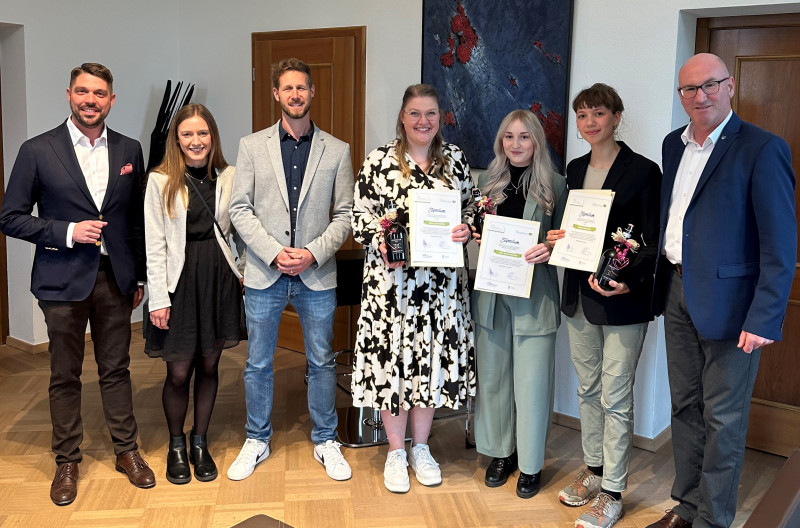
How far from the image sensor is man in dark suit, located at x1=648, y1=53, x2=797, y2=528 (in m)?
2.46

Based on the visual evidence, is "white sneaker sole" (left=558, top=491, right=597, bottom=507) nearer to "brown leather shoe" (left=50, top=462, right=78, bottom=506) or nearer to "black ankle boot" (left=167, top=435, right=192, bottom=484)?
"black ankle boot" (left=167, top=435, right=192, bottom=484)

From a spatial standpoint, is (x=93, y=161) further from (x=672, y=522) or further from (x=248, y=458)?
(x=672, y=522)

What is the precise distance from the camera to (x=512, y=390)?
3.29 m

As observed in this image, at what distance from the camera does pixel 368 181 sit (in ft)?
10.4

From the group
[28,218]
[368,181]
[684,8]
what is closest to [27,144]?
[28,218]

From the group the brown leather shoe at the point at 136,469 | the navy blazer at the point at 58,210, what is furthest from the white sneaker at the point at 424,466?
the navy blazer at the point at 58,210

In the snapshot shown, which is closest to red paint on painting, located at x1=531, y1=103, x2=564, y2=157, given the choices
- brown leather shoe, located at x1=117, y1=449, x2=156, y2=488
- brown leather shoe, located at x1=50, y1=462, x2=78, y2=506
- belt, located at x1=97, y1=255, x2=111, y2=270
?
belt, located at x1=97, y1=255, x2=111, y2=270

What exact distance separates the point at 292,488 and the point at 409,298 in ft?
3.15

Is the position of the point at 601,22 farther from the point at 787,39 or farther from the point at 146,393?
the point at 146,393

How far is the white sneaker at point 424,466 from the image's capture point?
3.33 m

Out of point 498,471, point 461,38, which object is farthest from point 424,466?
point 461,38

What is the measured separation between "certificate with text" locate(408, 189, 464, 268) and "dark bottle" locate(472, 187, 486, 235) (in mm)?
104

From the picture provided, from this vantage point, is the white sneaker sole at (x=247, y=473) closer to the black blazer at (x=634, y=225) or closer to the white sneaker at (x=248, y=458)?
the white sneaker at (x=248, y=458)

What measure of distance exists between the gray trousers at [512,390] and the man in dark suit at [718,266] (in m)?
0.54
